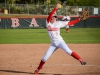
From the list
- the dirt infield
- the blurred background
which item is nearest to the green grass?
the dirt infield

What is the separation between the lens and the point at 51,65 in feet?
42.2

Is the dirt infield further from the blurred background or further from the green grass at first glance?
the blurred background

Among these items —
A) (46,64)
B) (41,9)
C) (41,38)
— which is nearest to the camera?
(46,64)

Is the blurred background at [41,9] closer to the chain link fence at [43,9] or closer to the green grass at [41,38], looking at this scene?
the chain link fence at [43,9]

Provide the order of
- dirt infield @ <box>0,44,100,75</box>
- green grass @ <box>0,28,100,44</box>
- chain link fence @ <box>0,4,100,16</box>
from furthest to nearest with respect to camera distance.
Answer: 1. chain link fence @ <box>0,4,100,16</box>
2. green grass @ <box>0,28,100,44</box>
3. dirt infield @ <box>0,44,100,75</box>

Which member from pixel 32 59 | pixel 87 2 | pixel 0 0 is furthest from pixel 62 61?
pixel 0 0

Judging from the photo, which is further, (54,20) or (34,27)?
(34,27)

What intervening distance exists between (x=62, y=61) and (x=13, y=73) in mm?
3353

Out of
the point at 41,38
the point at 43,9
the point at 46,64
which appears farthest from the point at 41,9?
Result: the point at 46,64

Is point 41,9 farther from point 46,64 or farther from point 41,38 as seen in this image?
point 46,64

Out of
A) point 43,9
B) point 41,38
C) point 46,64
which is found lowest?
point 41,38

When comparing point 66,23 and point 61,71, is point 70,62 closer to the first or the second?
point 61,71

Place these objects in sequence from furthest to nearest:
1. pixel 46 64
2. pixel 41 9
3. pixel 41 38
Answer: pixel 41 9, pixel 41 38, pixel 46 64

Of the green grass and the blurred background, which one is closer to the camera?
the green grass
